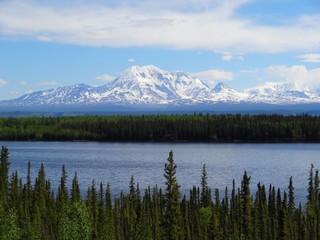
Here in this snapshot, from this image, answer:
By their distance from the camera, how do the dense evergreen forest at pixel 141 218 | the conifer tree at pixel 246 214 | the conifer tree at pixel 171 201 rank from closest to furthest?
1. the conifer tree at pixel 171 201
2. the dense evergreen forest at pixel 141 218
3. the conifer tree at pixel 246 214

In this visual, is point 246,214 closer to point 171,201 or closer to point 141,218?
point 141,218

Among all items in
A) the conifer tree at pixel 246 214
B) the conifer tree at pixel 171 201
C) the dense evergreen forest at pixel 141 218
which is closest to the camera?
the conifer tree at pixel 171 201

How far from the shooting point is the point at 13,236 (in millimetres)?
87000

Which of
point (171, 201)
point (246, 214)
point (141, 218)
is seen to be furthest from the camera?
point (141, 218)

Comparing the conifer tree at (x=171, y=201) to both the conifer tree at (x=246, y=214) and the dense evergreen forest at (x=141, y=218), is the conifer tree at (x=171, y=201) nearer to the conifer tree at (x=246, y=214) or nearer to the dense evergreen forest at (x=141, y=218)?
the dense evergreen forest at (x=141, y=218)

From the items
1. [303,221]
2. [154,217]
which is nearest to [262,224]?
[303,221]

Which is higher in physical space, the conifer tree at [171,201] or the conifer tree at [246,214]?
the conifer tree at [171,201]

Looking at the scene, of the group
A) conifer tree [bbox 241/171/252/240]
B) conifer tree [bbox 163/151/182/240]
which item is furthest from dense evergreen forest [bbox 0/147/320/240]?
conifer tree [bbox 163/151/182/240]

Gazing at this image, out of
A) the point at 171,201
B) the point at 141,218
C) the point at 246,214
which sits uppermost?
the point at 171,201

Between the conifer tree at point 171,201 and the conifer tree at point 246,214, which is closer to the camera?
the conifer tree at point 171,201

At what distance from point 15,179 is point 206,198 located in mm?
39440

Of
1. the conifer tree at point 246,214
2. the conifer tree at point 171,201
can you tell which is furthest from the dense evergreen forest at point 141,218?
the conifer tree at point 171,201

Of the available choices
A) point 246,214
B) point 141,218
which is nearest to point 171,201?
point 246,214

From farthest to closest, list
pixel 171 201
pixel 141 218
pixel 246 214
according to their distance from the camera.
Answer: pixel 141 218 < pixel 246 214 < pixel 171 201
